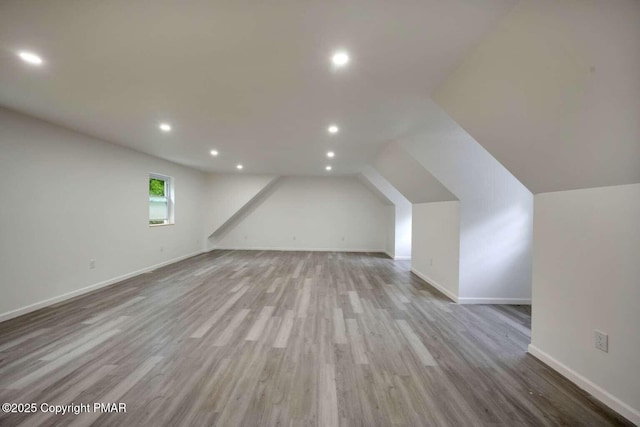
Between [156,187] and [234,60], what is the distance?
5.05 metres

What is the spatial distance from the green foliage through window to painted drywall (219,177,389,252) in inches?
109

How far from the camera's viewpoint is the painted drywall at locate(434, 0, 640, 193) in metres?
1.18

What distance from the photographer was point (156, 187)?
5891 mm

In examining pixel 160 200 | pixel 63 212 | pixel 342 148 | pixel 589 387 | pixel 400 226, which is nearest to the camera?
pixel 589 387

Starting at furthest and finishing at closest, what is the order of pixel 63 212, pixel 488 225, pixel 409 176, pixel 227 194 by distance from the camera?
pixel 227 194 → pixel 409 176 → pixel 488 225 → pixel 63 212

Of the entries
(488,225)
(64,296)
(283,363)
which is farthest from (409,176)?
(64,296)

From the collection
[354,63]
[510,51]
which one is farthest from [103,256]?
[510,51]

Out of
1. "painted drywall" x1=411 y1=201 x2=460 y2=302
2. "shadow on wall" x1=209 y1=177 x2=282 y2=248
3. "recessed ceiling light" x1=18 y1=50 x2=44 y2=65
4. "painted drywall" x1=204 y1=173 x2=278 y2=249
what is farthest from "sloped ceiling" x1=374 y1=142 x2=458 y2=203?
"shadow on wall" x1=209 y1=177 x2=282 y2=248

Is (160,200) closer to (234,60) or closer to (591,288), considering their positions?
(234,60)

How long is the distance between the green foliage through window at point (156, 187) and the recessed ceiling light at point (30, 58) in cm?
398

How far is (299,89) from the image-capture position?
2.34 m

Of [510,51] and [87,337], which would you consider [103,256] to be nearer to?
[87,337]

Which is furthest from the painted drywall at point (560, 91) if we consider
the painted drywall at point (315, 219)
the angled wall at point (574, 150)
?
the painted drywall at point (315, 219)

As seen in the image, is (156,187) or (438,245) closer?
(438,245)
